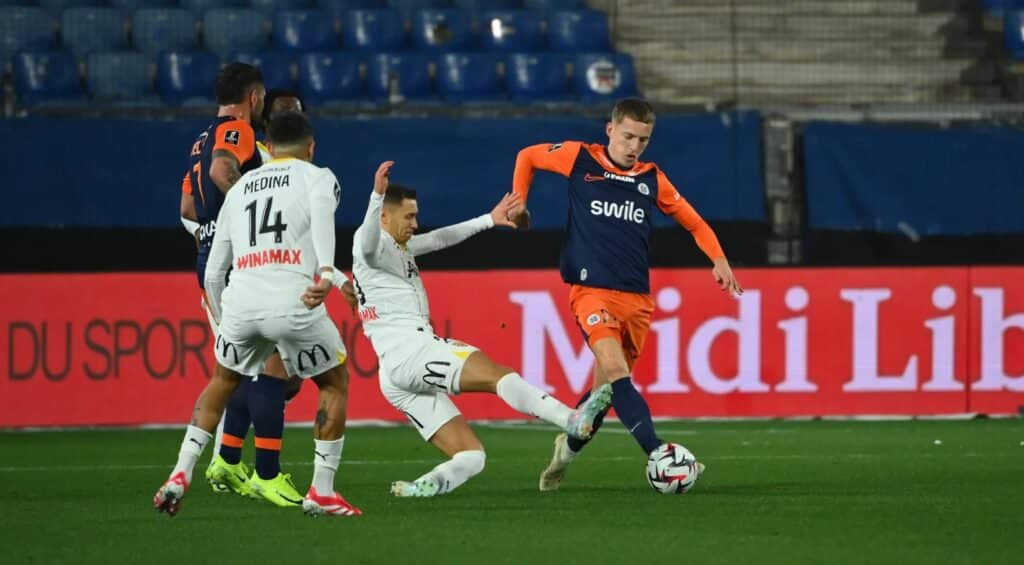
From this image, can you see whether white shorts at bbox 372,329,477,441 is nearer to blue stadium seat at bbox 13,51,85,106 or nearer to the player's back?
the player's back

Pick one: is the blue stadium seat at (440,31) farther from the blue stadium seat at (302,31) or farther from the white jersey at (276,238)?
the white jersey at (276,238)

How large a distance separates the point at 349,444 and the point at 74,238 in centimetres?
392

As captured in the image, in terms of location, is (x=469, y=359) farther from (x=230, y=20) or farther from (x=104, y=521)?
(x=230, y=20)

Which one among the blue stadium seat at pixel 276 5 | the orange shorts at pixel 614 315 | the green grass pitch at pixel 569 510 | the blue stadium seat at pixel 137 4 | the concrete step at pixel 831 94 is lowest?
the green grass pitch at pixel 569 510

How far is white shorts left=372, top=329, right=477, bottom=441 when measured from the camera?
8719mm

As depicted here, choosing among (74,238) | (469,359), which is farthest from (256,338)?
(74,238)

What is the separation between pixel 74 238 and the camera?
1511cm

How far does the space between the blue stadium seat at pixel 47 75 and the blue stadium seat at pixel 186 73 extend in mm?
778

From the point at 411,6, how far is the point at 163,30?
2.47 m

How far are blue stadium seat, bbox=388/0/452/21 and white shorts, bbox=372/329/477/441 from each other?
9.53m

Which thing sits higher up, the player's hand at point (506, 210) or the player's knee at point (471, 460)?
the player's hand at point (506, 210)

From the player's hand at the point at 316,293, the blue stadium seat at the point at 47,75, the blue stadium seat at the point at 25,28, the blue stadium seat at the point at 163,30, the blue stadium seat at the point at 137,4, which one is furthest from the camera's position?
the blue stadium seat at the point at 137,4

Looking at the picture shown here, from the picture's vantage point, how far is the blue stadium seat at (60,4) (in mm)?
17141

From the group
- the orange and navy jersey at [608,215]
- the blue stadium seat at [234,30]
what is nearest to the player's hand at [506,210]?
the orange and navy jersey at [608,215]
